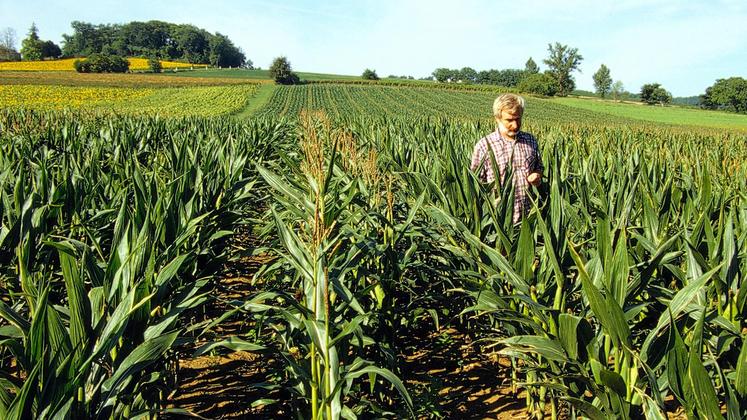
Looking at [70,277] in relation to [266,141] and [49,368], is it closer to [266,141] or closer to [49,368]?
[49,368]

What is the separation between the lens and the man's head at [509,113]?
3.49 metres

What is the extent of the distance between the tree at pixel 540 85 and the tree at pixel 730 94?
2653cm

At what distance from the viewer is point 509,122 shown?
3.54m

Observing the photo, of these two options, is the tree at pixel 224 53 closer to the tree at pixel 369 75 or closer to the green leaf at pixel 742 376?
the tree at pixel 369 75

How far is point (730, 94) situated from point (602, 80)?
25.5 metres

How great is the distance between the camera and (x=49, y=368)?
1282mm

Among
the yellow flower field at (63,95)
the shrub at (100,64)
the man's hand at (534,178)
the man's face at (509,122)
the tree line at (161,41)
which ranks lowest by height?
the yellow flower field at (63,95)

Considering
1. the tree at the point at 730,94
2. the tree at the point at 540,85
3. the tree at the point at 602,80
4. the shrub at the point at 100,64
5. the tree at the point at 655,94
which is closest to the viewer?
the shrub at the point at 100,64

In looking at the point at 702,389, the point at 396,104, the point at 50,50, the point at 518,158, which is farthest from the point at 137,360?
the point at 50,50

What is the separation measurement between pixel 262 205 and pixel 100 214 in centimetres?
464

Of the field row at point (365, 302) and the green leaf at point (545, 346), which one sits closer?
the field row at point (365, 302)

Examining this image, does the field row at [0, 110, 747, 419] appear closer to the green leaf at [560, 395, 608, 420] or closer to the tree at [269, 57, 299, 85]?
the green leaf at [560, 395, 608, 420]

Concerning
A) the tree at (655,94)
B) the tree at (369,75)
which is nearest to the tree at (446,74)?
the tree at (369,75)

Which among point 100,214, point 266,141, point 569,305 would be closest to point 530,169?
point 569,305
